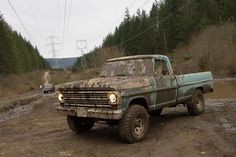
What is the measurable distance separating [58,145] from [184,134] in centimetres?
319

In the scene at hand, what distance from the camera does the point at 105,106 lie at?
948 cm

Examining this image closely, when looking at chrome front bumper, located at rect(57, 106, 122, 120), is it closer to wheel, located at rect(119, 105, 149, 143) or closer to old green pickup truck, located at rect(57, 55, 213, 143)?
old green pickup truck, located at rect(57, 55, 213, 143)

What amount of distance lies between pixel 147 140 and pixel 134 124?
617mm

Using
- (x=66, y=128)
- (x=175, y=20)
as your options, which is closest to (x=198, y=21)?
(x=175, y=20)

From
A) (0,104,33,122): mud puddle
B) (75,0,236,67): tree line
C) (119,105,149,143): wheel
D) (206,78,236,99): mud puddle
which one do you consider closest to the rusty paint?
(119,105,149,143): wheel

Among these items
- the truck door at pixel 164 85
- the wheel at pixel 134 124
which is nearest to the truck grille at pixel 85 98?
the wheel at pixel 134 124

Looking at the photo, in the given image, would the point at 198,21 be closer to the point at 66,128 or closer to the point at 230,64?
the point at 230,64

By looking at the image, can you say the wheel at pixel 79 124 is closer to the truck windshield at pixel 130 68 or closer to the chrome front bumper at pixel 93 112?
the chrome front bumper at pixel 93 112

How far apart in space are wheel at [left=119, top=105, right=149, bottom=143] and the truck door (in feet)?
3.39

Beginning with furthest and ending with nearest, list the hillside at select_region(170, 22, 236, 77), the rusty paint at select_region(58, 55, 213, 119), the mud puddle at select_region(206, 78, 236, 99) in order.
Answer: the hillside at select_region(170, 22, 236, 77) < the mud puddle at select_region(206, 78, 236, 99) < the rusty paint at select_region(58, 55, 213, 119)

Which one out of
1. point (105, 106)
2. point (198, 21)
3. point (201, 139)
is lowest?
point (201, 139)

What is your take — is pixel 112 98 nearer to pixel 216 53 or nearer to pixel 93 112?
pixel 93 112

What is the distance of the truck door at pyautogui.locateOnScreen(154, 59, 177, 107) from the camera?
10.8 meters

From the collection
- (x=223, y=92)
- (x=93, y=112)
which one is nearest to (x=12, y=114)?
(x=223, y=92)
